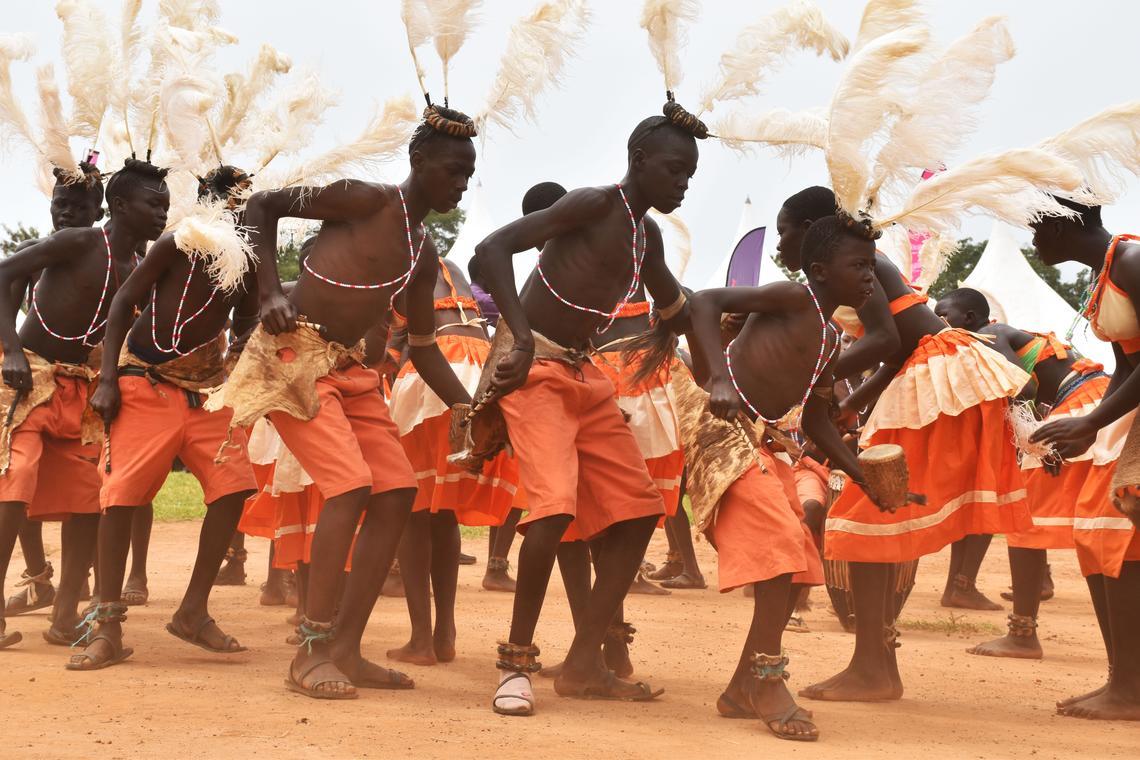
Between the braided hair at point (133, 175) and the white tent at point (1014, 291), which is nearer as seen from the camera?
the braided hair at point (133, 175)

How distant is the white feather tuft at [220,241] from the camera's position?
446cm

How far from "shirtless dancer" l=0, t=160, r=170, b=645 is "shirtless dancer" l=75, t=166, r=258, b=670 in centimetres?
48

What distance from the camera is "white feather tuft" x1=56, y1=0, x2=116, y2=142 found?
5590 mm

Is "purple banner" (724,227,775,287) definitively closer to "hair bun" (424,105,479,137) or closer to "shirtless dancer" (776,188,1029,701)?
"shirtless dancer" (776,188,1029,701)

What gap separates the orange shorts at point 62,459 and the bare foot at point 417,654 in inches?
69.3

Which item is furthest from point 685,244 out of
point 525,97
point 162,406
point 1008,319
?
point 1008,319

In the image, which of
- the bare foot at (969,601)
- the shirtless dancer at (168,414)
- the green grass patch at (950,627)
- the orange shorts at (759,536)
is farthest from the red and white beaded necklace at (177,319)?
the bare foot at (969,601)

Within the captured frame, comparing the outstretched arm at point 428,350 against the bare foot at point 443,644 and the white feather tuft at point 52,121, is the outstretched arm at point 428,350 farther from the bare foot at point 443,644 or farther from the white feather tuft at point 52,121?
the white feather tuft at point 52,121

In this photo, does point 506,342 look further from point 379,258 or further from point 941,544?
point 941,544

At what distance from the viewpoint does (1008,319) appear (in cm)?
1523

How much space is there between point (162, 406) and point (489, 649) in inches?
74.8

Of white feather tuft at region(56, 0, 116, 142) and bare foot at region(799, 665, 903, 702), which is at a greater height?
white feather tuft at region(56, 0, 116, 142)

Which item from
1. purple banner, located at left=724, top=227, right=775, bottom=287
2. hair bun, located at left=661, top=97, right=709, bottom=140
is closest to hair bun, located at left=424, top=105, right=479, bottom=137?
hair bun, located at left=661, top=97, right=709, bottom=140

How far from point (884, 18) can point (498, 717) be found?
305 centimetres
